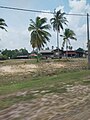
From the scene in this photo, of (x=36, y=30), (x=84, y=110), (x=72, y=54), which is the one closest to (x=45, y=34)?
(x=36, y=30)

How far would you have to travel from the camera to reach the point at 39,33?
2699 inches

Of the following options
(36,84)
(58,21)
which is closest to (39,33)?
(58,21)

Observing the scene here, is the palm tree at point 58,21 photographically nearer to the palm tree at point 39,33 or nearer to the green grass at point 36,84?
the palm tree at point 39,33

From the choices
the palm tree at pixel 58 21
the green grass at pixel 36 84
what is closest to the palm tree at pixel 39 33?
the palm tree at pixel 58 21

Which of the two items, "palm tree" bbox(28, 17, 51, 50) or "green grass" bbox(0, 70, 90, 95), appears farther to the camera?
"palm tree" bbox(28, 17, 51, 50)

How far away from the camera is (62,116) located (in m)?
9.59

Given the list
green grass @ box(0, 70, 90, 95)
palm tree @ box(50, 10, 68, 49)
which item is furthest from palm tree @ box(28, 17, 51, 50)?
green grass @ box(0, 70, 90, 95)

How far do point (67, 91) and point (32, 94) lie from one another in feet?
6.06

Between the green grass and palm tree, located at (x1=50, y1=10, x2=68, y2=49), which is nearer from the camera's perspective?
the green grass

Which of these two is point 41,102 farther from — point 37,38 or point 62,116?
point 37,38

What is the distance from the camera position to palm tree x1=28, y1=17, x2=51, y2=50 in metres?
67.8

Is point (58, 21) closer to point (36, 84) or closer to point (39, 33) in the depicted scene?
point (39, 33)

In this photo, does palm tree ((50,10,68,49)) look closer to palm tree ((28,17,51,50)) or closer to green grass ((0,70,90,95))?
palm tree ((28,17,51,50))

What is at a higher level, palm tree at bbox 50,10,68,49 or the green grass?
palm tree at bbox 50,10,68,49
